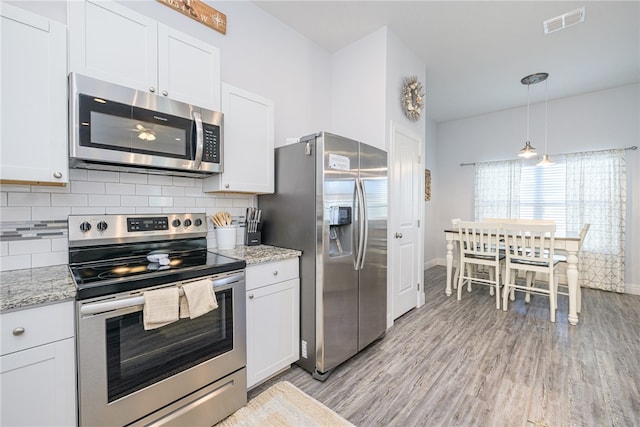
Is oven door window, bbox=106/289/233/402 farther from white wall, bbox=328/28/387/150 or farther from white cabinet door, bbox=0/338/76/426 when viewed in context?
white wall, bbox=328/28/387/150

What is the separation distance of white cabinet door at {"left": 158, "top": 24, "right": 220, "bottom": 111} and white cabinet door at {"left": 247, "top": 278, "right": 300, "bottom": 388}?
1338 millimetres

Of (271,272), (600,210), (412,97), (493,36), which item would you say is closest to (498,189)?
(600,210)

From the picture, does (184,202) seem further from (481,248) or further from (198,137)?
(481,248)

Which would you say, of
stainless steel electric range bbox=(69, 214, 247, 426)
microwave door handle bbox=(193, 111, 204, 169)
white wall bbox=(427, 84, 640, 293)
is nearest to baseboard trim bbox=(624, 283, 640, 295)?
white wall bbox=(427, 84, 640, 293)

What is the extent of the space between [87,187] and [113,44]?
2.72 ft

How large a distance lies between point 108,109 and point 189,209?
830 mm

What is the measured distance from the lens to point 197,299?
1.42 metres

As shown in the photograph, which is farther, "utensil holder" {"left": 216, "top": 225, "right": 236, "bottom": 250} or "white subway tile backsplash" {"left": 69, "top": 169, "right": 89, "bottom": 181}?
"utensil holder" {"left": 216, "top": 225, "right": 236, "bottom": 250}

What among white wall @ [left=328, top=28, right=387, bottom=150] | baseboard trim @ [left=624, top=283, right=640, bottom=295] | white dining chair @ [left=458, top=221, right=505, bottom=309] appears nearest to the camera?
white wall @ [left=328, top=28, right=387, bottom=150]

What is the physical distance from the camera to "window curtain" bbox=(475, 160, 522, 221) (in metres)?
4.92

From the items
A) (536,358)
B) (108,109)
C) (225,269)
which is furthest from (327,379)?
(108,109)

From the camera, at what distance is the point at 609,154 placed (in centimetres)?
407

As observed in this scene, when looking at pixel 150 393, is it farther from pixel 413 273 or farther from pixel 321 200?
pixel 413 273

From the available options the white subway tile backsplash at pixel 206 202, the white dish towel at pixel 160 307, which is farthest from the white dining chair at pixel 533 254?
the white dish towel at pixel 160 307
